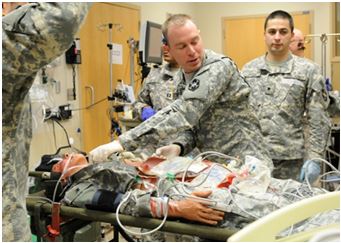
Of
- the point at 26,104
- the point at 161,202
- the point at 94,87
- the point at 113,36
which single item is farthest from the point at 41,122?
the point at 26,104

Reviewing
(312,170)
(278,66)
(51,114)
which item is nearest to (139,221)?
(312,170)

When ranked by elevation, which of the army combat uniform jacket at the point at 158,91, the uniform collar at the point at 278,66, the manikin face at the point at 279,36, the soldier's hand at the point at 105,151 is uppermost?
the manikin face at the point at 279,36

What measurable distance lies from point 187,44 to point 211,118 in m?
0.37

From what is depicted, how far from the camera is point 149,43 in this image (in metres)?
4.02

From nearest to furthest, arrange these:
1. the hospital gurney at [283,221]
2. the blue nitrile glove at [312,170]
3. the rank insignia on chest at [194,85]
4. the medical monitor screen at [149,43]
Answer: the hospital gurney at [283,221] → the rank insignia on chest at [194,85] → the blue nitrile glove at [312,170] → the medical monitor screen at [149,43]

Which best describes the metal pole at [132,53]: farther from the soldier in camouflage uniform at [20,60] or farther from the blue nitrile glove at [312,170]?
the soldier in camouflage uniform at [20,60]

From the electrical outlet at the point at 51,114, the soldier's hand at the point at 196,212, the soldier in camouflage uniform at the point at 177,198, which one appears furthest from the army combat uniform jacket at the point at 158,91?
the soldier's hand at the point at 196,212

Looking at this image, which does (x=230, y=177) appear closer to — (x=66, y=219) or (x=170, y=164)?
(x=170, y=164)

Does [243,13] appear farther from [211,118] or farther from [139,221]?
[139,221]

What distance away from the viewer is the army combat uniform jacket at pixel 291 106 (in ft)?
8.30

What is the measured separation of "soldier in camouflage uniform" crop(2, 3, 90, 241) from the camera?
1008 mm

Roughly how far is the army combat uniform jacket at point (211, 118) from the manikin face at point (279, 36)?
0.72m

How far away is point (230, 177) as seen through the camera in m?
1.76

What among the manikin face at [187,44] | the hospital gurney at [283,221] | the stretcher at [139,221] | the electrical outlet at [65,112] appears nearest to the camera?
the hospital gurney at [283,221]
